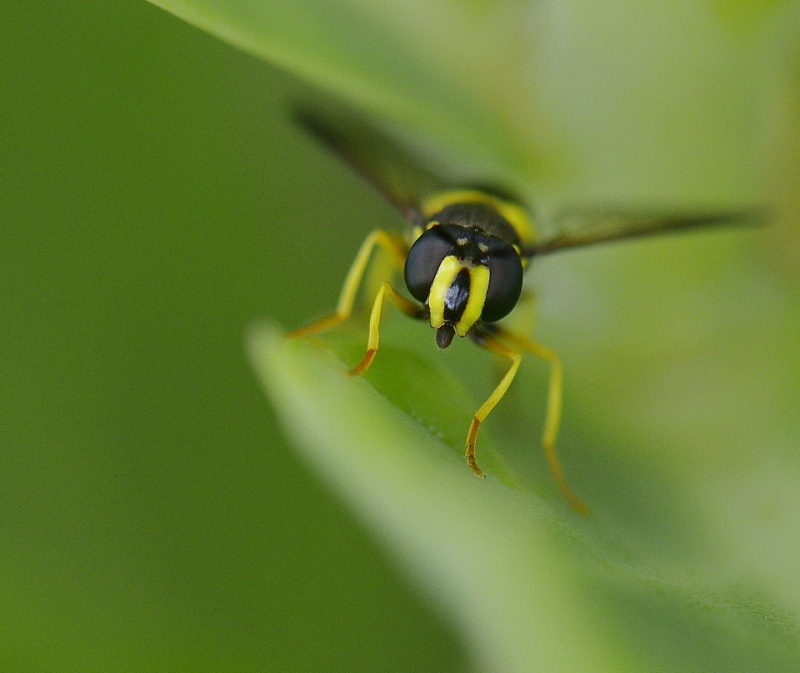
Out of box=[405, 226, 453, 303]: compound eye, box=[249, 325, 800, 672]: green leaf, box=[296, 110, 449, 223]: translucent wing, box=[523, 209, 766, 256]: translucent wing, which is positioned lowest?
box=[249, 325, 800, 672]: green leaf

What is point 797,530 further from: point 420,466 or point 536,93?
point 536,93

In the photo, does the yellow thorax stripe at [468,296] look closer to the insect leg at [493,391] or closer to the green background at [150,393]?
the insect leg at [493,391]

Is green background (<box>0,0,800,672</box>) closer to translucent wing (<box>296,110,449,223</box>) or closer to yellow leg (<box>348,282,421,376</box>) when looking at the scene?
yellow leg (<box>348,282,421,376</box>)

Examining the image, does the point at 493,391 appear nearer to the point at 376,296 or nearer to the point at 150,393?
the point at 376,296

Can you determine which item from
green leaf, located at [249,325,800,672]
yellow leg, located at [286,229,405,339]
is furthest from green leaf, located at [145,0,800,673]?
yellow leg, located at [286,229,405,339]

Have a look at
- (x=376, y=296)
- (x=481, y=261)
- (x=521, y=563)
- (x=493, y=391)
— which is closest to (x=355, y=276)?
(x=376, y=296)

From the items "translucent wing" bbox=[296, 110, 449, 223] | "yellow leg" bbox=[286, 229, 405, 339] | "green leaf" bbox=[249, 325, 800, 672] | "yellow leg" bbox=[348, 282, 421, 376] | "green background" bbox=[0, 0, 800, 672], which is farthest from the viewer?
"translucent wing" bbox=[296, 110, 449, 223]
